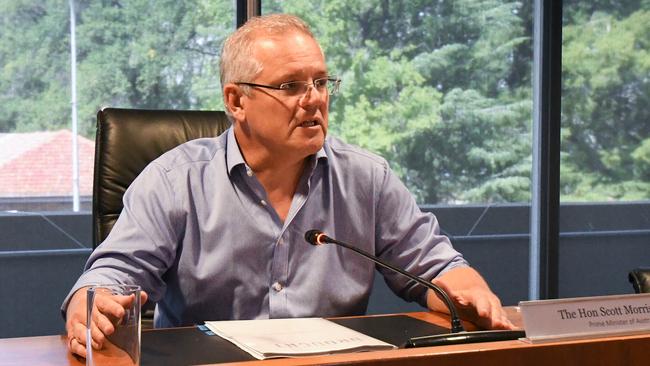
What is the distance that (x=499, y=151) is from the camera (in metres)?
4.09

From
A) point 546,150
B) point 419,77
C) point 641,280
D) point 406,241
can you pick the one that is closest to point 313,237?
point 406,241

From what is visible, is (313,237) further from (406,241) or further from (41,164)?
(41,164)

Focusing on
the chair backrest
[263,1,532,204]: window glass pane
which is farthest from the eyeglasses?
[263,1,532,204]: window glass pane

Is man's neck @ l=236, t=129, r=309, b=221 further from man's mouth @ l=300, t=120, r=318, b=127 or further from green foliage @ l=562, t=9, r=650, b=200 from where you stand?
green foliage @ l=562, t=9, r=650, b=200

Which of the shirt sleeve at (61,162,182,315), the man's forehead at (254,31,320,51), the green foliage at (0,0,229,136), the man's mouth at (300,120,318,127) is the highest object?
the green foliage at (0,0,229,136)

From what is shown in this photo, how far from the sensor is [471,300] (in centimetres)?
167

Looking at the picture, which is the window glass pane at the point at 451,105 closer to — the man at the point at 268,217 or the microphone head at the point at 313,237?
the man at the point at 268,217

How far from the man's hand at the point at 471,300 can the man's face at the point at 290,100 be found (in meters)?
0.40

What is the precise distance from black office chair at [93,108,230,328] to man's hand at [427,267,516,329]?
72cm

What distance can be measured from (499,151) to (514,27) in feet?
1.92

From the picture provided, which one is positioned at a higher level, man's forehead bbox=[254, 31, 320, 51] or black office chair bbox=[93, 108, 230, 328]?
man's forehead bbox=[254, 31, 320, 51]

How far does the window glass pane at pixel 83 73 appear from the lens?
326cm

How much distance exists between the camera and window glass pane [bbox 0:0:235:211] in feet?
10.7

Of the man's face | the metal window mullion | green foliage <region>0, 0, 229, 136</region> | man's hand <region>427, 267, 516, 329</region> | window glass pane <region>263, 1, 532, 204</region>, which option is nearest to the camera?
man's hand <region>427, 267, 516, 329</region>
